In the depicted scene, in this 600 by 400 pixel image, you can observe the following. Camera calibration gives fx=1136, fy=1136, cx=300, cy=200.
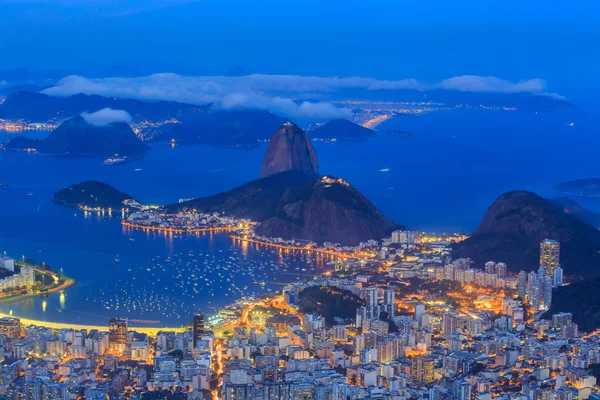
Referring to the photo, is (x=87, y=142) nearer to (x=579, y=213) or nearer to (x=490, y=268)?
(x=579, y=213)

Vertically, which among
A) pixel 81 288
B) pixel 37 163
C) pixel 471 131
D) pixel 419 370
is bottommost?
pixel 419 370

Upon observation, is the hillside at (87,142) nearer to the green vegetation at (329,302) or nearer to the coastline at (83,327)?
the green vegetation at (329,302)

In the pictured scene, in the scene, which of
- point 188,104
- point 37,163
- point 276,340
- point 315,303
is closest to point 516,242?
point 315,303

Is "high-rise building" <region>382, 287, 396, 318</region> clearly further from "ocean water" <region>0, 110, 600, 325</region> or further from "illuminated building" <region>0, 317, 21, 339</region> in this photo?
"illuminated building" <region>0, 317, 21, 339</region>

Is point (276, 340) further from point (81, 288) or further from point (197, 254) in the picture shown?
point (197, 254)

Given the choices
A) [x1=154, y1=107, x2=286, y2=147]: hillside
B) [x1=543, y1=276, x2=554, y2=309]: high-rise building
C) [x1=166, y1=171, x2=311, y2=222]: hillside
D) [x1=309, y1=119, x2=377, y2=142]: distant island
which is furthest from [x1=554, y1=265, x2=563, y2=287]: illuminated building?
[x1=154, y1=107, x2=286, y2=147]: hillside

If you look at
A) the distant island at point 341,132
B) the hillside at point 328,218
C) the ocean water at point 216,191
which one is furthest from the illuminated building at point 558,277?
the distant island at point 341,132
